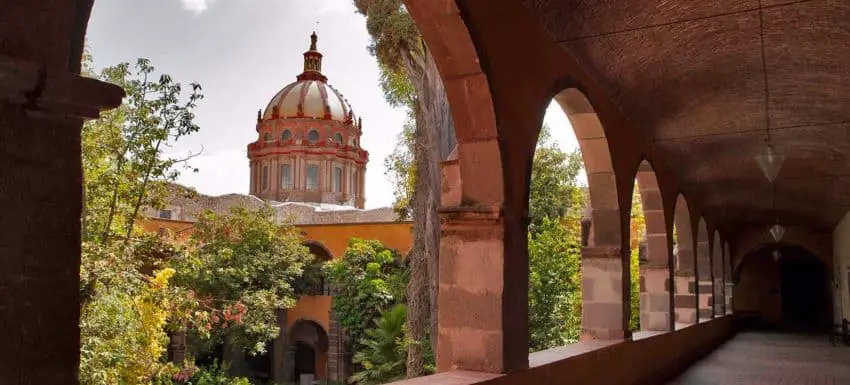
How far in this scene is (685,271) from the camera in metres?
12.1

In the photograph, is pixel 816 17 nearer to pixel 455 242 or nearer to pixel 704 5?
pixel 704 5

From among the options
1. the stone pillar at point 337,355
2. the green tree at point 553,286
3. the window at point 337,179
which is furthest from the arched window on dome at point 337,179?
the green tree at point 553,286

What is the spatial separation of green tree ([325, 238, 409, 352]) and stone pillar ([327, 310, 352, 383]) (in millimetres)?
856

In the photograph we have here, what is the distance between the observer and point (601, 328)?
261 inches

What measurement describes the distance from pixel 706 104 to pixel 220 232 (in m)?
16.1

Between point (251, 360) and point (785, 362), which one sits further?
point (251, 360)

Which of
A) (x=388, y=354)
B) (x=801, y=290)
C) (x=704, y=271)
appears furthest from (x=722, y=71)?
(x=801, y=290)

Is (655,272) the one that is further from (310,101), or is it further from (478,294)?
(310,101)

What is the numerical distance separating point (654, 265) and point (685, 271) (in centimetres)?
288

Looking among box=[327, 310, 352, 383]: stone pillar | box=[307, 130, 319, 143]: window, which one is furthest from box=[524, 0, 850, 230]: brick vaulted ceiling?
box=[307, 130, 319, 143]: window

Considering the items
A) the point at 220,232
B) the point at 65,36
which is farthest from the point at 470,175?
the point at 220,232

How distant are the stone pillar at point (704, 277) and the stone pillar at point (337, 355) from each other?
1165cm

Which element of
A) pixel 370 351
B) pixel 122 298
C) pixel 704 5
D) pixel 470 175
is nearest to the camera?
pixel 470 175

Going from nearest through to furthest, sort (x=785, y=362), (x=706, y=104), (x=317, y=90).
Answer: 1. (x=706, y=104)
2. (x=785, y=362)
3. (x=317, y=90)
